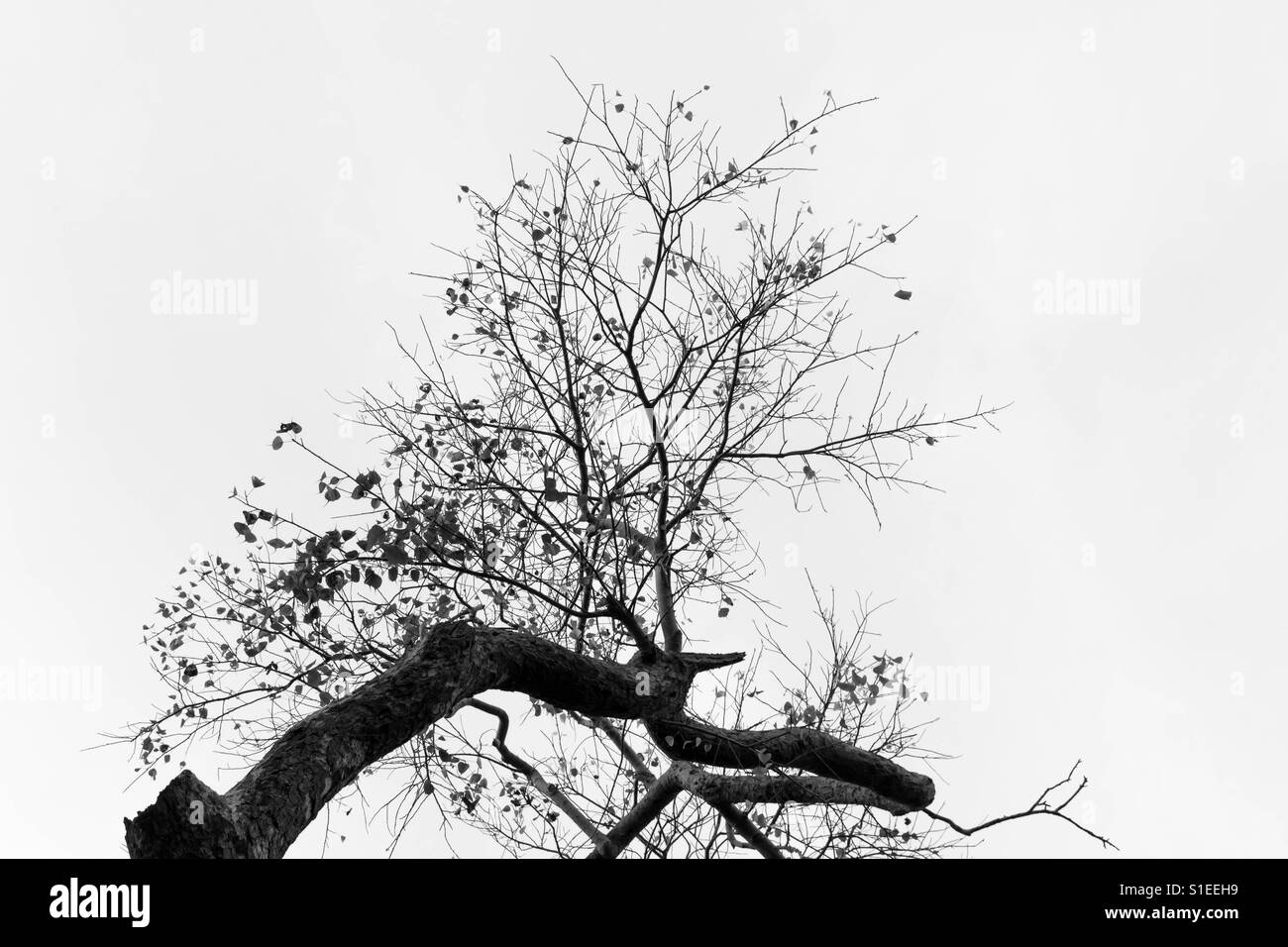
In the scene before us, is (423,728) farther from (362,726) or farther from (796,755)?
(796,755)

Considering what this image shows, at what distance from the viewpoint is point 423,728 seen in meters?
3.98

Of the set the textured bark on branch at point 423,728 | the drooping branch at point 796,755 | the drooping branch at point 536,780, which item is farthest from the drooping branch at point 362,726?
the drooping branch at point 536,780

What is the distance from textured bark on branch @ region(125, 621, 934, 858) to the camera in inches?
116

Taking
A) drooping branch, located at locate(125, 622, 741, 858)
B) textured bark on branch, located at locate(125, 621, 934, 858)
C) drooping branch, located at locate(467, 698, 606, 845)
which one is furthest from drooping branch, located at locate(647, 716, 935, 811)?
drooping branch, located at locate(467, 698, 606, 845)

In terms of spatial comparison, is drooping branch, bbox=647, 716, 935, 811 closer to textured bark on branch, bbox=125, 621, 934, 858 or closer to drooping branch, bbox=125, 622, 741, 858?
textured bark on branch, bbox=125, 621, 934, 858

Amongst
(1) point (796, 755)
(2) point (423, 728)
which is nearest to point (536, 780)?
(1) point (796, 755)

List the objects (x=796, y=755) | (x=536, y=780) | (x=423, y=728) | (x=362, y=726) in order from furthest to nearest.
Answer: (x=536, y=780)
(x=796, y=755)
(x=423, y=728)
(x=362, y=726)

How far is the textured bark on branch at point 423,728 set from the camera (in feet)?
9.70

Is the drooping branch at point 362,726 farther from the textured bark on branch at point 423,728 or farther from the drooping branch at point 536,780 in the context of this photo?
the drooping branch at point 536,780
